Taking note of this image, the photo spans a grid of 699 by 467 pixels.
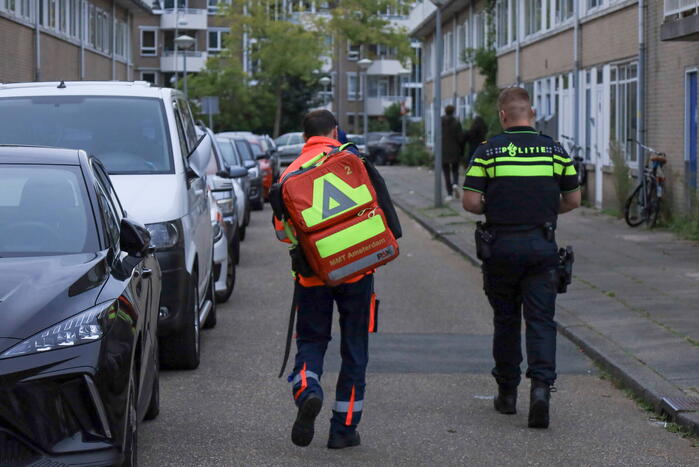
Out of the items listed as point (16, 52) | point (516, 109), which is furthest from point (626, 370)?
point (16, 52)

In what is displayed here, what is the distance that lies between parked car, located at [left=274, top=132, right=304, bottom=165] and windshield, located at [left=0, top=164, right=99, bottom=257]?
45.5 metres

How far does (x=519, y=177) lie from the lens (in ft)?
23.3

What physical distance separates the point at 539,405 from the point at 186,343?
8.84 feet

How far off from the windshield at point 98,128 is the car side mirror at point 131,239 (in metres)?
3.02

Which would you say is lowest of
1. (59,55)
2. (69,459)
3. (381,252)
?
(69,459)

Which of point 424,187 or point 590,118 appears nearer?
point 590,118

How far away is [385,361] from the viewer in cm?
926

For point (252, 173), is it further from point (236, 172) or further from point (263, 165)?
A: point (236, 172)

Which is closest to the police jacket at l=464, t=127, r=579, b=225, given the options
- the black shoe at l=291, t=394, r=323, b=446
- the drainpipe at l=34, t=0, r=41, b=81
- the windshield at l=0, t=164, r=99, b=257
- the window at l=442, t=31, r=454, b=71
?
the black shoe at l=291, t=394, r=323, b=446

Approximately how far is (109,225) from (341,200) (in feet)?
3.70

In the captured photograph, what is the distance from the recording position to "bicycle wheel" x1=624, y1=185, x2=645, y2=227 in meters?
20.5

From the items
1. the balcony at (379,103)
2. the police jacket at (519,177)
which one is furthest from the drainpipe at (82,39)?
the balcony at (379,103)

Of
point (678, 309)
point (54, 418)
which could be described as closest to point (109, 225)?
point (54, 418)

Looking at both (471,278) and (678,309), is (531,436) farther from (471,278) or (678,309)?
(471,278)
